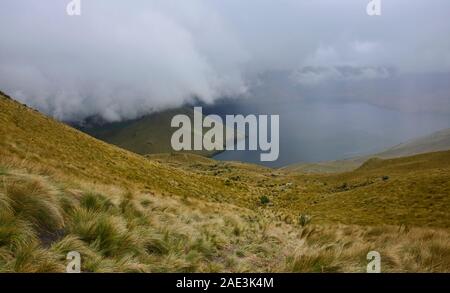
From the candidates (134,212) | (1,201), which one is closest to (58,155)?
(134,212)

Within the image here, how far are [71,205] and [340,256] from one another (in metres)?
5.63

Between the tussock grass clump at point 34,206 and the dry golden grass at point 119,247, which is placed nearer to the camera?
the dry golden grass at point 119,247

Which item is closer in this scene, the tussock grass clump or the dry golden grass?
the dry golden grass

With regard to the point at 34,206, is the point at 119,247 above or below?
below

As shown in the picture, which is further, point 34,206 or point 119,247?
point 34,206
